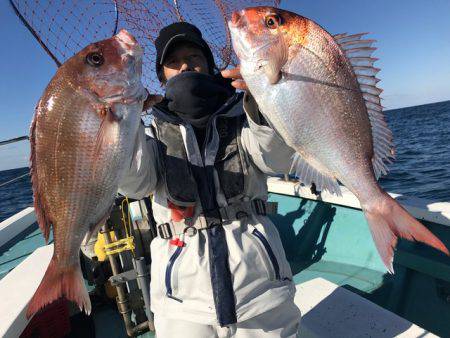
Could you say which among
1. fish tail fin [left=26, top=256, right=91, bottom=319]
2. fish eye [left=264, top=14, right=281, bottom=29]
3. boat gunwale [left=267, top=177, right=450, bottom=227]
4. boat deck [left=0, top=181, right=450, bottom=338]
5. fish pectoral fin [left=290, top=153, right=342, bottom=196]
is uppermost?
fish eye [left=264, top=14, right=281, bottom=29]

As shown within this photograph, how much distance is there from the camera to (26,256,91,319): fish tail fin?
158 centimetres

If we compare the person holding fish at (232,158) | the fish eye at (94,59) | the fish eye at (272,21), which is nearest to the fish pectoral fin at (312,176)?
the person holding fish at (232,158)

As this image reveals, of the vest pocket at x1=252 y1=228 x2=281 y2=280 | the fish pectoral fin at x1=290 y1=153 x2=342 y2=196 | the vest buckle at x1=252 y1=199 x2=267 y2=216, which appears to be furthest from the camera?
the vest buckle at x1=252 y1=199 x2=267 y2=216

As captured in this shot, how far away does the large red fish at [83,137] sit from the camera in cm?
152

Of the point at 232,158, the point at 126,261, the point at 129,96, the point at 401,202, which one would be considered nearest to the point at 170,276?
the point at 232,158

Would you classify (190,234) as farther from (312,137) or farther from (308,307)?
(308,307)

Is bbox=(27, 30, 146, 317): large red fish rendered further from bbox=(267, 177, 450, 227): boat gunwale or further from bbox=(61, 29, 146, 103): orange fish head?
bbox=(267, 177, 450, 227): boat gunwale

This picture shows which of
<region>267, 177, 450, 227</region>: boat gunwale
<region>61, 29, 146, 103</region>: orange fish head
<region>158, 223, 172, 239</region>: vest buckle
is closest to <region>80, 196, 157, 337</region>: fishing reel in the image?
<region>158, 223, 172, 239</region>: vest buckle

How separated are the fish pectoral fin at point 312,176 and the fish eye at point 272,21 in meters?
0.65

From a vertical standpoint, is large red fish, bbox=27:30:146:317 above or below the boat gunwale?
above

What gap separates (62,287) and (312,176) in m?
1.35

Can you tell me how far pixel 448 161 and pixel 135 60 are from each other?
16477mm

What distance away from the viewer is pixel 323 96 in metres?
1.58

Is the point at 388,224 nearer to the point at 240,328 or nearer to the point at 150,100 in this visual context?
the point at 240,328
